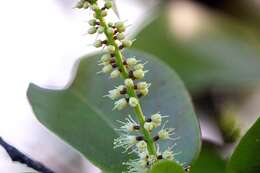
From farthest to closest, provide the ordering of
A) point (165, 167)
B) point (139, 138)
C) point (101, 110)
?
point (101, 110) → point (139, 138) → point (165, 167)

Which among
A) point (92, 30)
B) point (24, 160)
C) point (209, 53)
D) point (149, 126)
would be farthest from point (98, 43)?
point (209, 53)

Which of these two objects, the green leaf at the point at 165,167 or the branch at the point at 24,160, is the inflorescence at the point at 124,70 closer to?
the green leaf at the point at 165,167

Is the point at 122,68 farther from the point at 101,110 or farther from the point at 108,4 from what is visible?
the point at 101,110

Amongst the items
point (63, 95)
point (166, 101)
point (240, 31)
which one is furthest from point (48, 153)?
point (240, 31)

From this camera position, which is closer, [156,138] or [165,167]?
[165,167]

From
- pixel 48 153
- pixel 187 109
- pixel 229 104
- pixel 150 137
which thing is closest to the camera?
pixel 150 137

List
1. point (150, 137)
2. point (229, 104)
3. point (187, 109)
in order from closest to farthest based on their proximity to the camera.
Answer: point (150, 137) < point (187, 109) < point (229, 104)

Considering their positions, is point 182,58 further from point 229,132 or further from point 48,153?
point 48,153
